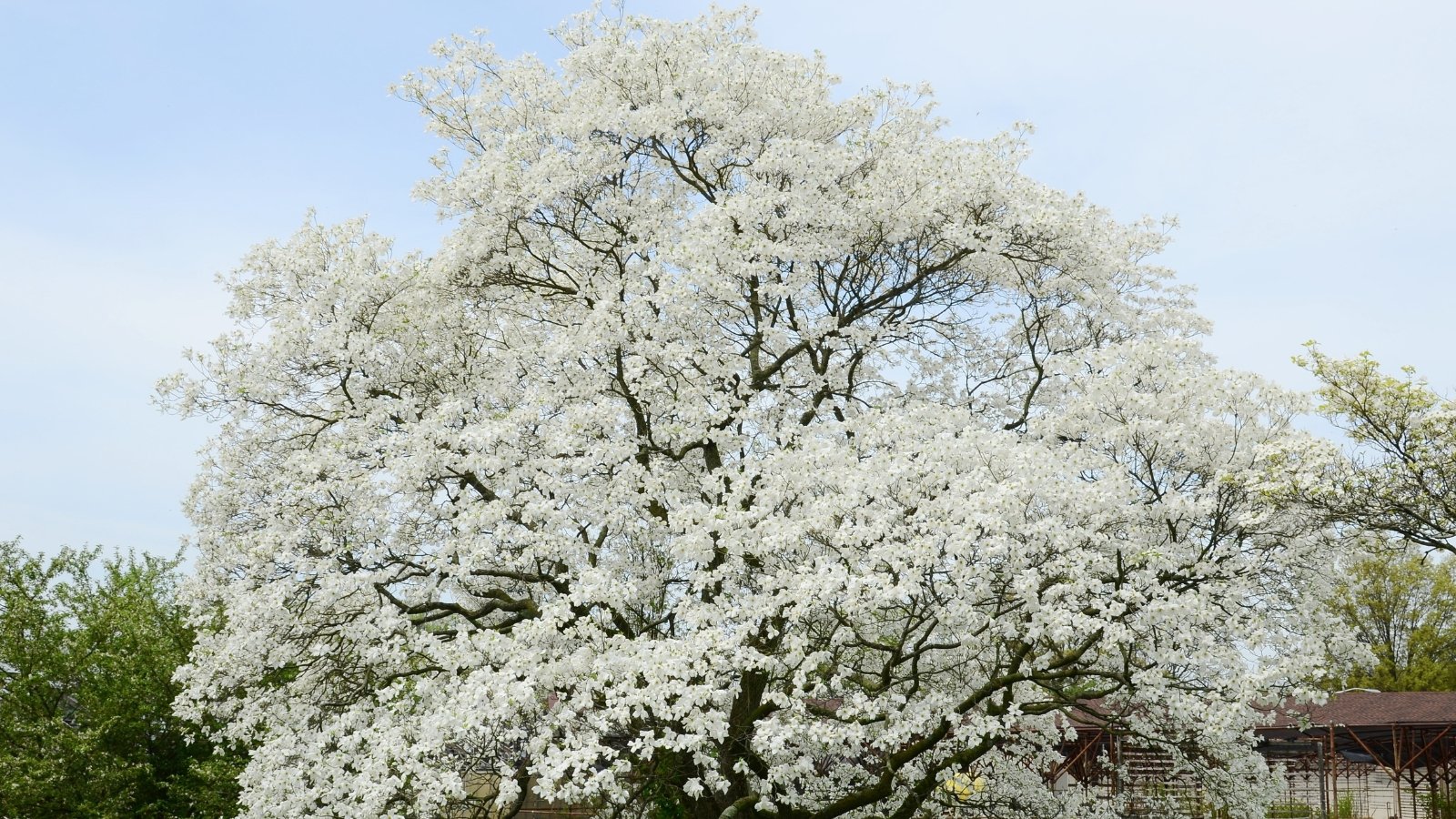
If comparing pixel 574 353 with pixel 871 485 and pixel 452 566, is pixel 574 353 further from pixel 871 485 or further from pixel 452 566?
pixel 871 485

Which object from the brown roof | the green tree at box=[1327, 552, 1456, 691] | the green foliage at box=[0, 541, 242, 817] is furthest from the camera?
the green tree at box=[1327, 552, 1456, 691]

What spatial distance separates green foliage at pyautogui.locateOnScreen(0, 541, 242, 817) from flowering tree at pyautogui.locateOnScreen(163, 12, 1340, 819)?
3.87m

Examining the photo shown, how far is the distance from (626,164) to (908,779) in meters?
9.76

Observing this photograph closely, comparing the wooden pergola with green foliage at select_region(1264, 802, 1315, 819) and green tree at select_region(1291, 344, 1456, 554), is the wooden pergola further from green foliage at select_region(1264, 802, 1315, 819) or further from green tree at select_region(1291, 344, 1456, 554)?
green tree at select_region(1291, 344, 1456, 554)

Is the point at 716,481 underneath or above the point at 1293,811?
above

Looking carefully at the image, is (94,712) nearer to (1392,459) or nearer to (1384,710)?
(1392,459)

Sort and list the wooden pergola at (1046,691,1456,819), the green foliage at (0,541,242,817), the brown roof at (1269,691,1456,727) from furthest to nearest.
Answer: the brown roof at (1269,691,1456,727)
the wooden pergola at (1046,691,1456,819)
the green foliage at (0,541,242,817)

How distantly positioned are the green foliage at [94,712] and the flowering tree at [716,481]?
3.87 meters

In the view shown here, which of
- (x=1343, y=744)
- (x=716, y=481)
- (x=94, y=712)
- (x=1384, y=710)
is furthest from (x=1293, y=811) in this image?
(x=94, y=712)

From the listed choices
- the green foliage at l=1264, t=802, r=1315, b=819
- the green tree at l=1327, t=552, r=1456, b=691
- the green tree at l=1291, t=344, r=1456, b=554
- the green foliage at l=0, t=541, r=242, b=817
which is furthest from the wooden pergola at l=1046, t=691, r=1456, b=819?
the green foliage at l=0, t=541, r=242, b=817

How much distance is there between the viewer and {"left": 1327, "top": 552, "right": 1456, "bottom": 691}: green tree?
46562 millimetres

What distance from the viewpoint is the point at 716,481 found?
14.3 meters

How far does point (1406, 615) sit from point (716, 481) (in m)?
45.5

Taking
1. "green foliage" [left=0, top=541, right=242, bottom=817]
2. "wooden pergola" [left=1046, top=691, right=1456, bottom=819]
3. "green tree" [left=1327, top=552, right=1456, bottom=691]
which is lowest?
"green foliage" [left=0, top=541, right=242, bottom=817]
